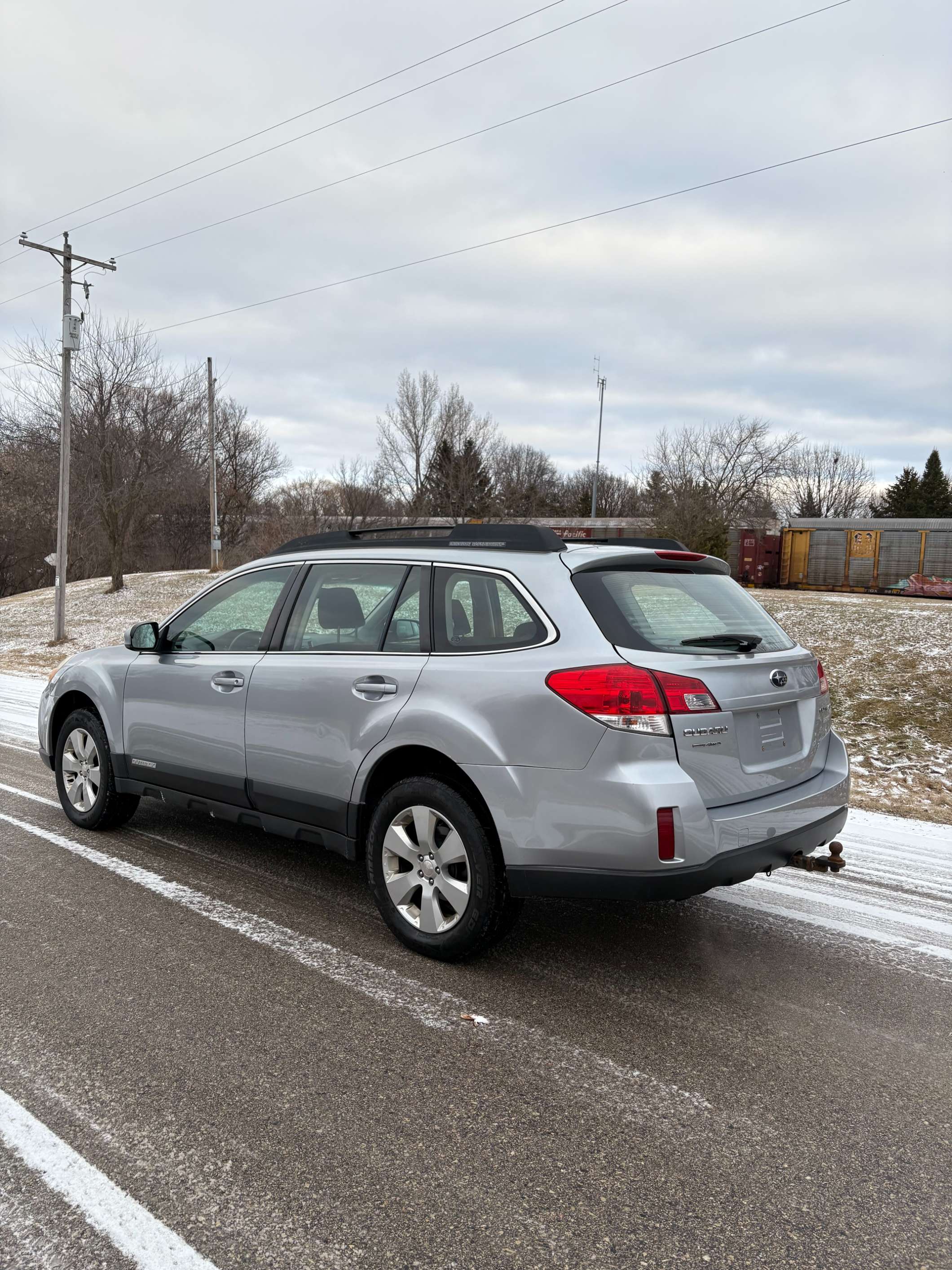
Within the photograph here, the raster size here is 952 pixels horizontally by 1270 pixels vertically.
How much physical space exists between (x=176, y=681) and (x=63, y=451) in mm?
18155

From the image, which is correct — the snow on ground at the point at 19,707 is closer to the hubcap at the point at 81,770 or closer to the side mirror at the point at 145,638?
the hubcap at the point at 81,770

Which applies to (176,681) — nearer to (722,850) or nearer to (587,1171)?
(722,850)

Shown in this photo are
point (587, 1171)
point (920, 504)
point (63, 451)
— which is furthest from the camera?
point (920, 504)

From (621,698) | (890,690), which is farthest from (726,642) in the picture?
(890,690)

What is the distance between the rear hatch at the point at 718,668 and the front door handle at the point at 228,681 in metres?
1.95

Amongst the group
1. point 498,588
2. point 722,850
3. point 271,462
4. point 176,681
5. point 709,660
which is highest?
point 271,462

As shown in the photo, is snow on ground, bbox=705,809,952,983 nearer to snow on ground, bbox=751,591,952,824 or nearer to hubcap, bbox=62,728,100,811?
snow on ground, bbox=751,591,952,824

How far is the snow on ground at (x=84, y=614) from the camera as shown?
2103 centimetres

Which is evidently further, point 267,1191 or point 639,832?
point 639,832

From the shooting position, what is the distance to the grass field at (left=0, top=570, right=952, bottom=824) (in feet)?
26.2

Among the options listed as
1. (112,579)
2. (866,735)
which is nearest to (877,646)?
(866,735)

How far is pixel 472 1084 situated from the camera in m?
2.91

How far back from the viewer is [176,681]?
505 cm

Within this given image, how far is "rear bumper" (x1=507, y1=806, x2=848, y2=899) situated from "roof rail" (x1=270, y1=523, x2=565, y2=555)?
1.31m
